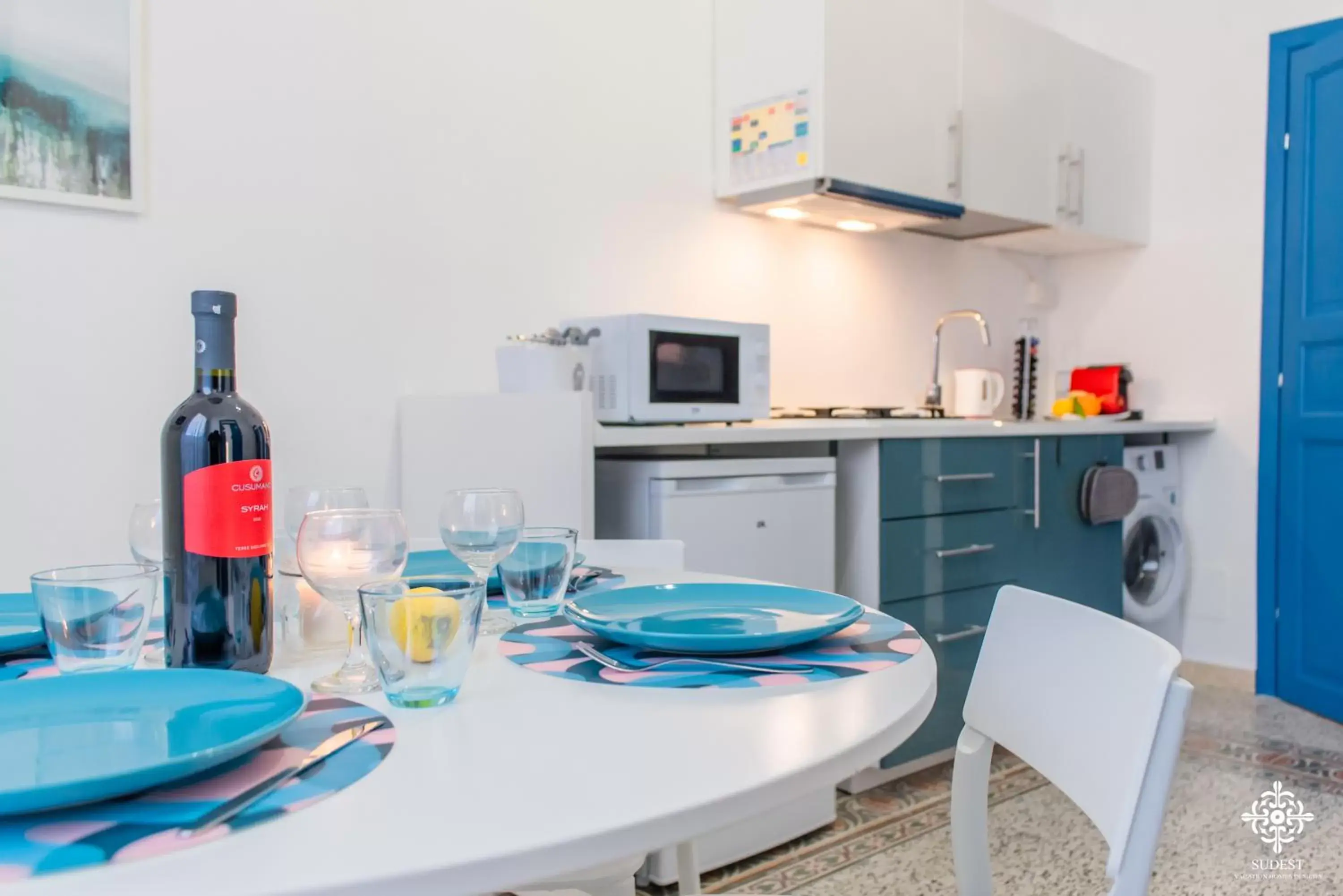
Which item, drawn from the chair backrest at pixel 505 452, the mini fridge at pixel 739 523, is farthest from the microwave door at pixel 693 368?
the chair backrest at pixel 505 452

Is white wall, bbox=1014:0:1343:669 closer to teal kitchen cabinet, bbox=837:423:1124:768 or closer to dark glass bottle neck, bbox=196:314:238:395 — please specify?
teal kitchen cabinet, bbox=837:423:1124:768

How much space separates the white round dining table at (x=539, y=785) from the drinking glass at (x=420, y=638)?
2 centimetres

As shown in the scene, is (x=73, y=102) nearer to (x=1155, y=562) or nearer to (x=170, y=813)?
(x=170, y=813)

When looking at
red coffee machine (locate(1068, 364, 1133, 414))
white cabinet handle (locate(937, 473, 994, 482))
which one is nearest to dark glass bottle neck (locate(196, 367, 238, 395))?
white cabinet handle (locate(937, 473, 994, 482))

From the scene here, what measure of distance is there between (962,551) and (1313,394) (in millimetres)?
1565

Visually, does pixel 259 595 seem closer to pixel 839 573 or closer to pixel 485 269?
pixel 485 269

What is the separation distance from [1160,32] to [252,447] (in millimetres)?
4194

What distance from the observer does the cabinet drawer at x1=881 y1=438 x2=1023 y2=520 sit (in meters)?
2.62

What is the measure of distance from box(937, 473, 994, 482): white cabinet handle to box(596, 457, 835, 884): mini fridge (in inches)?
14.3

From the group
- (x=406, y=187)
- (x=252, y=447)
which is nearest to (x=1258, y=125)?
(x=406, y=187)

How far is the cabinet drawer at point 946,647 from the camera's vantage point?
266 centimetres

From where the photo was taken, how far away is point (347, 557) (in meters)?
0.78

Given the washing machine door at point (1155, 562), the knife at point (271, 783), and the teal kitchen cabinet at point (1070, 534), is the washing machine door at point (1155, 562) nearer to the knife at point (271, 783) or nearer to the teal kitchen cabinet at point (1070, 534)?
the teal kitchen cabinet at point (1070, 534)

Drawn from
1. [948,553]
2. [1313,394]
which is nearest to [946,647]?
[948,553]
